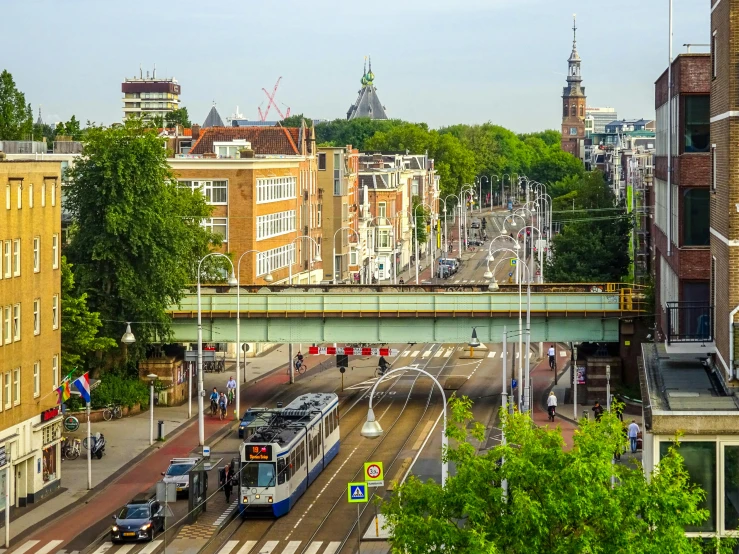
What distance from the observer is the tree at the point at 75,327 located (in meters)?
62.0

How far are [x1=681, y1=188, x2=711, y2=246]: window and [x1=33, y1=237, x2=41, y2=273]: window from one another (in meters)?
21.7

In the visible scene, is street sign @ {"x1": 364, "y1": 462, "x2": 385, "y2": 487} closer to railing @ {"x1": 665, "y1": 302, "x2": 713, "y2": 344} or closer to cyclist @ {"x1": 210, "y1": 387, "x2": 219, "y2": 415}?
railing @ {"x1": 665, "y1": 302, "x2": 713, "y2": 344}

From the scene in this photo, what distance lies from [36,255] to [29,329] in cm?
265

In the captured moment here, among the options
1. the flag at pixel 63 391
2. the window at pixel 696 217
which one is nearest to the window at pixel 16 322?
the flag at pixel 63 391

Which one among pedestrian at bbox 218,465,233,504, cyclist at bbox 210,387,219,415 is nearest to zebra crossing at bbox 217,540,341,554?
pedestrian at bbox 218,465,233,504

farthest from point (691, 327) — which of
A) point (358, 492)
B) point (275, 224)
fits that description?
point (275, 224)

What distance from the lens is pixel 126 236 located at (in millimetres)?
68562

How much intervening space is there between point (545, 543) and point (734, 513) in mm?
3413

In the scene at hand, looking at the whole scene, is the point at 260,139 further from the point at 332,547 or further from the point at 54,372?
the point at 332,547

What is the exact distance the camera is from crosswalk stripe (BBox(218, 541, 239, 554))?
1690 inches

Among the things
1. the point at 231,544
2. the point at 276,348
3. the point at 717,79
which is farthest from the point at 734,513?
the point at 276,348

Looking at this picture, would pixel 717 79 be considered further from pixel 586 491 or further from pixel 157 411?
pixel 157 411

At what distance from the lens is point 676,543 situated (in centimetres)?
2434

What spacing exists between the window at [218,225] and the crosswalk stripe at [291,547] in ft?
164
